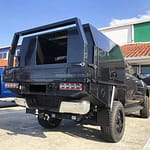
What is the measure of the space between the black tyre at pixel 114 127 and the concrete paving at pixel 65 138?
0.47 ft

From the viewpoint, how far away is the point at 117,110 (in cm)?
562

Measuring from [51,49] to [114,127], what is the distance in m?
2.44

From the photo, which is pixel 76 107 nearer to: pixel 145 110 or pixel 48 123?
pixel 48 123

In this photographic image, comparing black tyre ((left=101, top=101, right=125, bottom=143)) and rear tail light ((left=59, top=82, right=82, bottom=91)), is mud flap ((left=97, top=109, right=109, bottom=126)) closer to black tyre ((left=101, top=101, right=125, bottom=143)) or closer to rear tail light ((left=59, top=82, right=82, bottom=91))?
black tyre ((left=101, top=101, right=125, bottom=143))

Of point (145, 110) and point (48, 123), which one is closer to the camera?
point (48, 123)

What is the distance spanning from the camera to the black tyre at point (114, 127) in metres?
5.37

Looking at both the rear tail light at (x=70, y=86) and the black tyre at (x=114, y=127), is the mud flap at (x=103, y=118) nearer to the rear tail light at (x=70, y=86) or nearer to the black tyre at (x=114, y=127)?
the black tyre at (x=114, y=127)

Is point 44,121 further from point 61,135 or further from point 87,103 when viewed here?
point 87,103

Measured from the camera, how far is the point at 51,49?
245 inches

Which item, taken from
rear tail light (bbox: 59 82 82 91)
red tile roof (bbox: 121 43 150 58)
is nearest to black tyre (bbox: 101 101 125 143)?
rear tail light (bbox: 59 82 82 91)

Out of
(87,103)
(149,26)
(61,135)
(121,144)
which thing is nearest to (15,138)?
(61,135)

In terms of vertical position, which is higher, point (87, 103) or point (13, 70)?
point (13, 70)

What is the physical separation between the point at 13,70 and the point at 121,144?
9.77ft

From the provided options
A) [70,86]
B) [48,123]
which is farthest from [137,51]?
[70,86]
